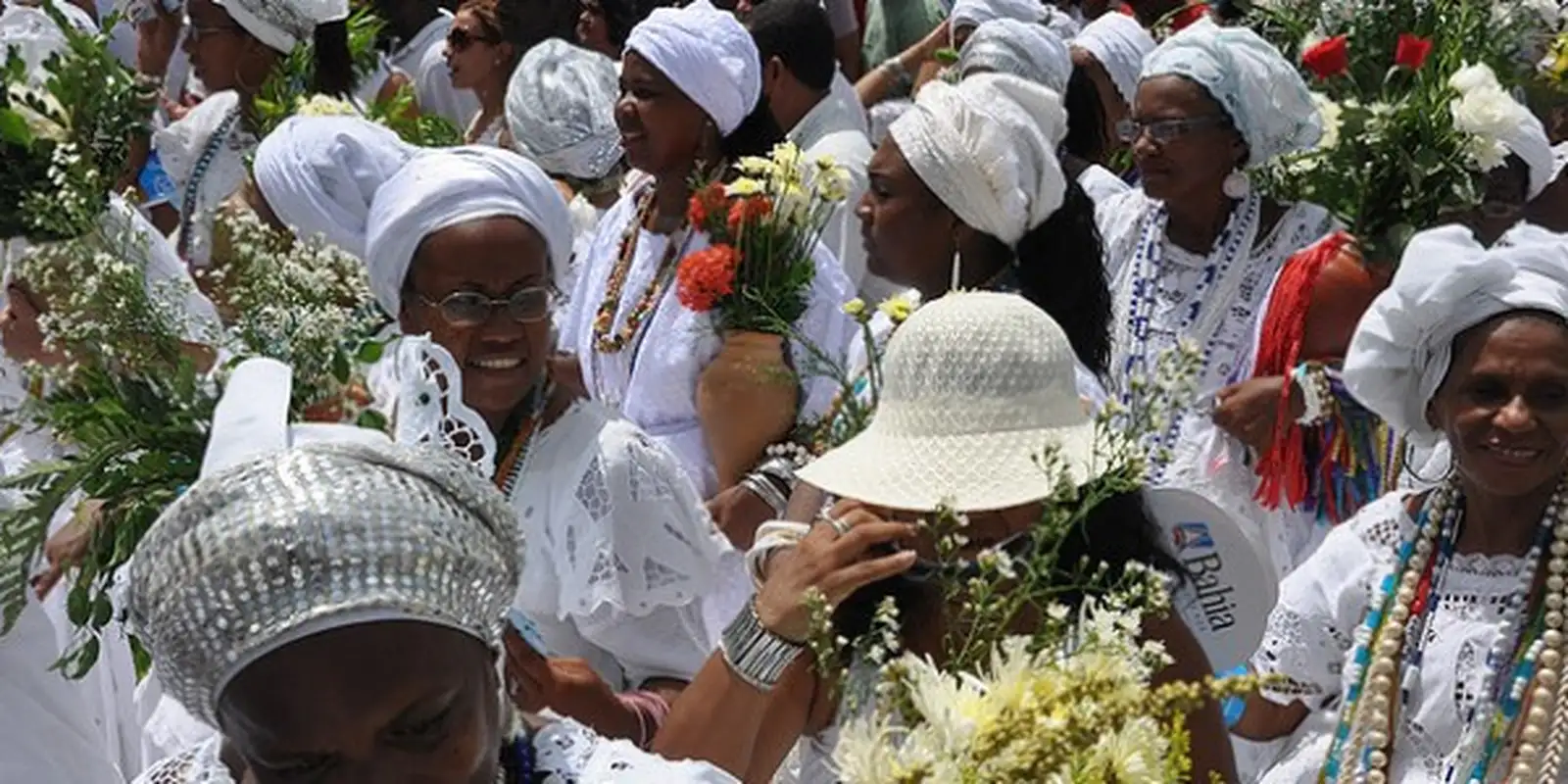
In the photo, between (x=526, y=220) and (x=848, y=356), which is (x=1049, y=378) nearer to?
(x=526, y=220)

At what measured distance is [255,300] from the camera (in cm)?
405

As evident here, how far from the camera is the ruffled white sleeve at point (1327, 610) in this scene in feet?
16.9

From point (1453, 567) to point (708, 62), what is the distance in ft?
10.6

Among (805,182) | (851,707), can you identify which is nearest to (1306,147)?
(805,182)

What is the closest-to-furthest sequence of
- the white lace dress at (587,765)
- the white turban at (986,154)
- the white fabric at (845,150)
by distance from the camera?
the white lace dress at (587,765) < the white turban at (986,154) < the white fabric at (845,150)

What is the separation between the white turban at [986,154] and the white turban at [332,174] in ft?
3.84

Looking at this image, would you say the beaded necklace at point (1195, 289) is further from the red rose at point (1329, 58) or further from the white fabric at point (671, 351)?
the white fabric at point (671, 351)

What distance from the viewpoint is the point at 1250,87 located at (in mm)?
7711

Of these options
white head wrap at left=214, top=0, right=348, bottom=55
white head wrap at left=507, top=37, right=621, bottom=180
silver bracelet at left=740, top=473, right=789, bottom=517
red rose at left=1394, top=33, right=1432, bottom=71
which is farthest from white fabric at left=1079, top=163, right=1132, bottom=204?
white head wrap at left=214, top=0, right=348, bottom=55

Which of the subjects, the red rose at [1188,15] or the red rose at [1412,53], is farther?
the red rose at [1188,15]

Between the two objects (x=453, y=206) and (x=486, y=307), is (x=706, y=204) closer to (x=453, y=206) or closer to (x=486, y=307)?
(x=453, y=206)

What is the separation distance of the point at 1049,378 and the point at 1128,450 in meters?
0.48

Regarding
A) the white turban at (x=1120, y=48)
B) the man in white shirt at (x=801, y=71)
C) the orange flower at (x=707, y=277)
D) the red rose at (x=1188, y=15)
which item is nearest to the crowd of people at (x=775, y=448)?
the orange flower at (x=707, y=277)

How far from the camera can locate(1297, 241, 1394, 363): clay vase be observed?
709cm
